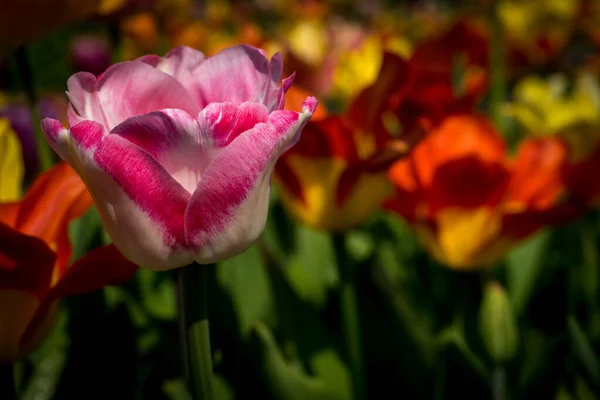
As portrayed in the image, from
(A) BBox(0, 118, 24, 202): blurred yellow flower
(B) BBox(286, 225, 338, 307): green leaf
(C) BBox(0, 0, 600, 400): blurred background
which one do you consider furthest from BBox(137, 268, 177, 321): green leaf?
(A) BBox(0, 118, 24, 202): blurred yellow flower

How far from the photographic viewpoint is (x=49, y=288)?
43 centimetres

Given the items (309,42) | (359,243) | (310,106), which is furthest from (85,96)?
(309,42)

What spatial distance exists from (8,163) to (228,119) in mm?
288

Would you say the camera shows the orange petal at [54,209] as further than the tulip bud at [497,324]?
No

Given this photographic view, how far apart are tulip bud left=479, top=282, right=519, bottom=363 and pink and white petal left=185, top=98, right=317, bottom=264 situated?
0.29 m

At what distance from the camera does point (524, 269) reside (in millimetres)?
895

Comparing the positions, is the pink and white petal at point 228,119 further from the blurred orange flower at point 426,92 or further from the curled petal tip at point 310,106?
the blurred orange flower at point 426,92

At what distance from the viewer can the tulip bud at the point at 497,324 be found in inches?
22.1

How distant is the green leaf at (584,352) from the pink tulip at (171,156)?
425 millimetres

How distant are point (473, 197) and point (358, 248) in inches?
14.3

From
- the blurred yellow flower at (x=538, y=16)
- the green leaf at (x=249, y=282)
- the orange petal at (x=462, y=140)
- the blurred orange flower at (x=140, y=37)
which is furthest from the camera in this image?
the blurred yellow flower at (x=538, y=16)

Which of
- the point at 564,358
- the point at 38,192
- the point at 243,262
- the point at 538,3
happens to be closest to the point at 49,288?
the point at 38,192

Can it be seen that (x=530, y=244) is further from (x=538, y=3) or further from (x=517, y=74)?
(x=538, y=3)

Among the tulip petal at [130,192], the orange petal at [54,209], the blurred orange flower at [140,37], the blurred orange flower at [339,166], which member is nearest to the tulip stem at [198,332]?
the tulip petal at [130,192]
